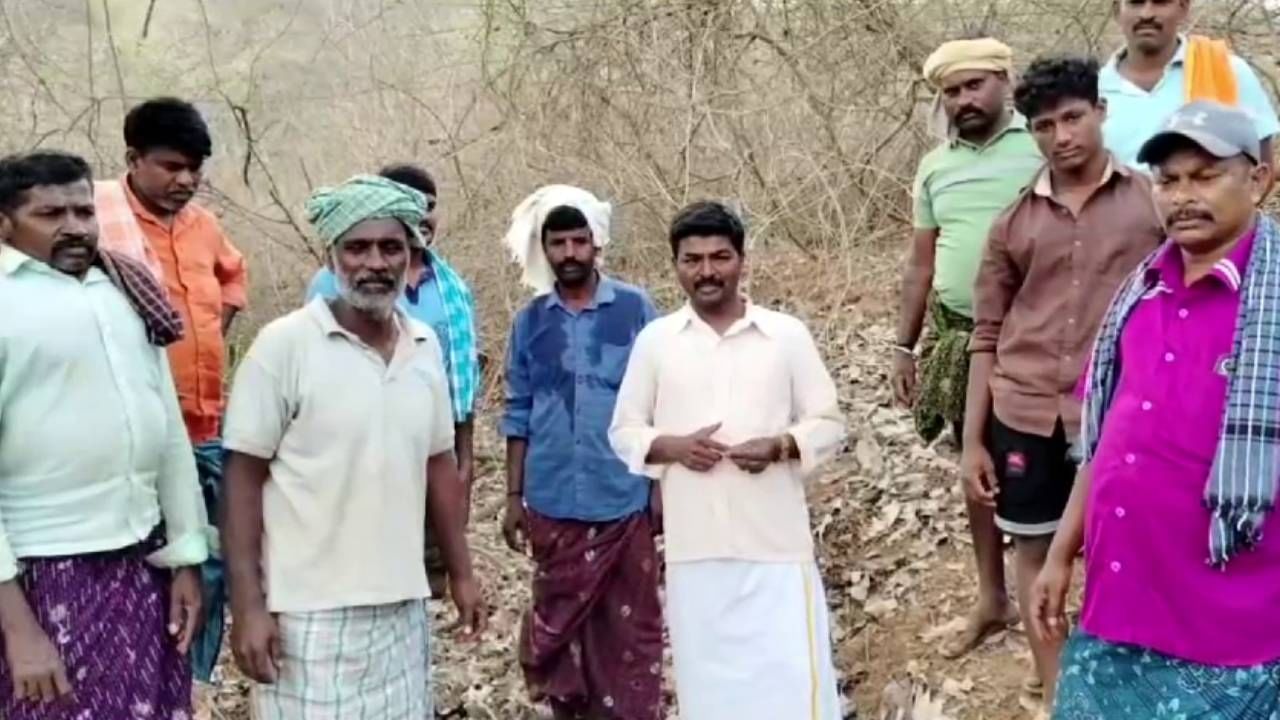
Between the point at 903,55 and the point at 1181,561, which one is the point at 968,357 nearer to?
the point at 1181,561

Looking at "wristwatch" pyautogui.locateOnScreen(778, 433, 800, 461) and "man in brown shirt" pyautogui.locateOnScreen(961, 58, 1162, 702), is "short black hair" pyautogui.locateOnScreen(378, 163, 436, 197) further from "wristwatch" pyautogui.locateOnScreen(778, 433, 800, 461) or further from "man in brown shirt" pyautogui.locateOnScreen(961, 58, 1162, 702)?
"man in brown shirt" pyautogui.locateOnScreen(961, 58, 1162, 702)

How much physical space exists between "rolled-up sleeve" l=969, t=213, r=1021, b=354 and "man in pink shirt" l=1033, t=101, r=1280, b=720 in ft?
3.17

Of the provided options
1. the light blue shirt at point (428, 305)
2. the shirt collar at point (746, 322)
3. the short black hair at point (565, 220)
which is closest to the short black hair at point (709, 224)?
the shirt collar at point (746, 322)

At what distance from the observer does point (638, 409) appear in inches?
165

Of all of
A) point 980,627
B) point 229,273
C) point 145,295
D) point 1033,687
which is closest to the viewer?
point 145,295

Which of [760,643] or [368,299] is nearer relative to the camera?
[368,299]

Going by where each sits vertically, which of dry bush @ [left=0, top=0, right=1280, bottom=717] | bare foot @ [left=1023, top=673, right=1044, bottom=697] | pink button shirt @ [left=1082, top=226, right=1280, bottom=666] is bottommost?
bare foot @ [left=1023, top=673, right=1044, bottom=697]

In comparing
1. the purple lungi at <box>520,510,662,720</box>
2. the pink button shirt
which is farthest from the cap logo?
the purple lungi at <box>520,510,662,720</box>

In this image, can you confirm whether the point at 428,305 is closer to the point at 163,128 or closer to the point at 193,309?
the point at 193,309

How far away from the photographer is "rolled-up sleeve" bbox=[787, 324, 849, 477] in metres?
3.97

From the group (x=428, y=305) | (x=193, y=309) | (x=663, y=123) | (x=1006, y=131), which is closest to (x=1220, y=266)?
(x=1006, y=131)

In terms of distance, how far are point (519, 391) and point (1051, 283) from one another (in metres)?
1.86

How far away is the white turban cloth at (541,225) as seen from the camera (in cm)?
474

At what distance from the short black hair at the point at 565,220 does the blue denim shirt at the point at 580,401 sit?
0.73 ft
